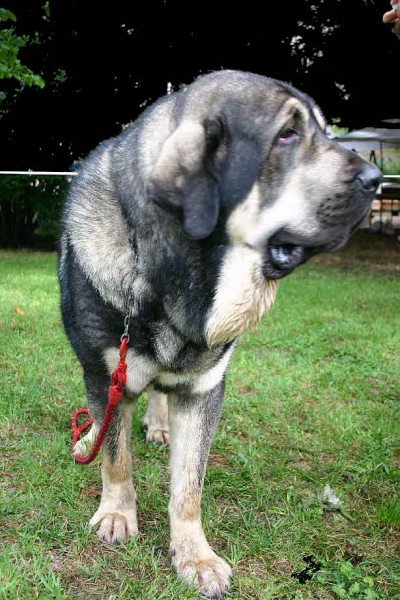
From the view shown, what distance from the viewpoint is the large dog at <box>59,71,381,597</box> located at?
2.16 meters

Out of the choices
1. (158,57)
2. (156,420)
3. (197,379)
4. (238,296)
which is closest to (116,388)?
(197,379)

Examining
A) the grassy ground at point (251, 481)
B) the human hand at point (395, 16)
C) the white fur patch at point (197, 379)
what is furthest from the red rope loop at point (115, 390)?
the human hand at point (395, 16)

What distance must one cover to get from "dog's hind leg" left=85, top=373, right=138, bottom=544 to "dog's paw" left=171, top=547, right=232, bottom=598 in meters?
0.27

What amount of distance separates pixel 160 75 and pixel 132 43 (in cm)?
73

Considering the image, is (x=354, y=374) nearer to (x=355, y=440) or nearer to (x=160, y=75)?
(x=355, y=440)

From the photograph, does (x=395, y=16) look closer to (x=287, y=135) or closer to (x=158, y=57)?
(x=287, y=135)

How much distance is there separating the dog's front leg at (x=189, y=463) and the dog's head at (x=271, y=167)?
29.7 inches

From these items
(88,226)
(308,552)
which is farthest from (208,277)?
(308,552)

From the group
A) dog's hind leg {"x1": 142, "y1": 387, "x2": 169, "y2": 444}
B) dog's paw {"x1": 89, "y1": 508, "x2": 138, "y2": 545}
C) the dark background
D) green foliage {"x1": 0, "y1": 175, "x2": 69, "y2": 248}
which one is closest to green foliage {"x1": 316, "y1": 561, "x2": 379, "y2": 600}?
dog's paw {"x1": 89, "y1": 508, "x2": 138, "y2": 545}

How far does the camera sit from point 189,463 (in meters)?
2.64

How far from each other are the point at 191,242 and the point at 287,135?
0.47m

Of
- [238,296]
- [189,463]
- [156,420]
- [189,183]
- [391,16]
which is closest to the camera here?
[189,183]

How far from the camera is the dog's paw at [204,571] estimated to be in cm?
239

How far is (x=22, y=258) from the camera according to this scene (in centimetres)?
844
